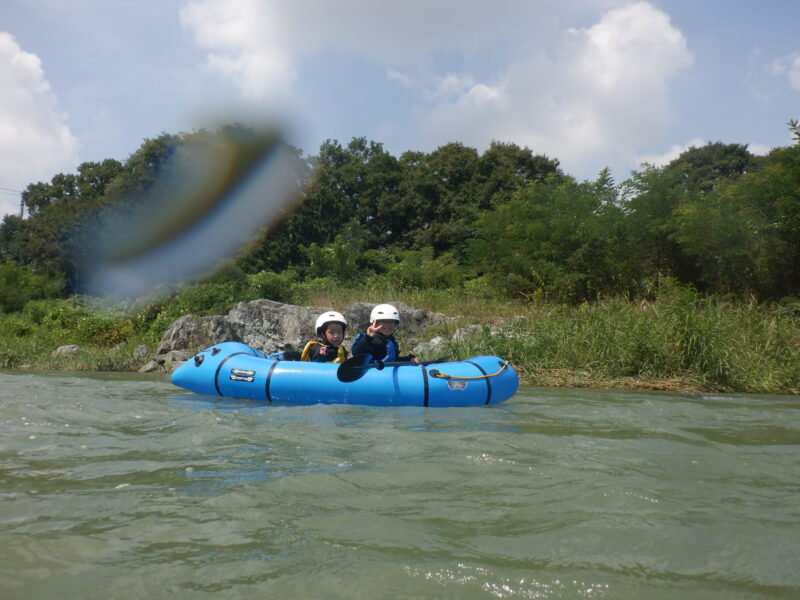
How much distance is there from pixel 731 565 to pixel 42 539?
2201mm

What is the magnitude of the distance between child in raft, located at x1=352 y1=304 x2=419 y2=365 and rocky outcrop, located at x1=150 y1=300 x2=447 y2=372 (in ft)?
16.2

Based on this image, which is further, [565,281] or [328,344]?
[565,281]

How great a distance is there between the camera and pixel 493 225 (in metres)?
14.2

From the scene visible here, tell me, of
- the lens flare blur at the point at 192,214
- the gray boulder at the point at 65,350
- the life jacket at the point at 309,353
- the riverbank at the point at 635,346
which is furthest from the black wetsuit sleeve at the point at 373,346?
the lens flare blur at the point at 192,214

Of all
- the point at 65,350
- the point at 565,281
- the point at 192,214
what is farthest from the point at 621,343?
the point at 192,214

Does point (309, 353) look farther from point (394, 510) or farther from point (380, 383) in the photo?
point (394, 510)

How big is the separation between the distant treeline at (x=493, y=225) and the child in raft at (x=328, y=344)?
6693 mm

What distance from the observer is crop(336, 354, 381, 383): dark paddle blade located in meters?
5.55

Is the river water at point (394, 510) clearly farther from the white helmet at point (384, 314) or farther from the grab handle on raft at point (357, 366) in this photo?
the white helmet at point (384, 314)

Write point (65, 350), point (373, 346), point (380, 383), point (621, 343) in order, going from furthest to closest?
1. point (65, 350)
2. point (621, 343)
3. point (373, 346)
4. point (380, 383)

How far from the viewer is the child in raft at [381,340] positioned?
6180 mm

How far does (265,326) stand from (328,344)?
5869 millimetres

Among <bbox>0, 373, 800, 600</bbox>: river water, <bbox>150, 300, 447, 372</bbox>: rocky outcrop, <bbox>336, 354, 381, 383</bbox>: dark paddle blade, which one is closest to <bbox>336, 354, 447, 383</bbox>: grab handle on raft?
<bbox>336, 354, 381, 383</bbox>: dark paddle blade

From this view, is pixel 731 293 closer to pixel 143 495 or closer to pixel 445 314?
pixel 445 314
